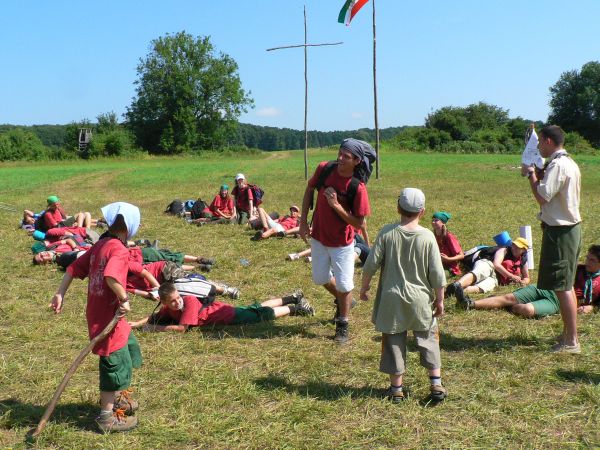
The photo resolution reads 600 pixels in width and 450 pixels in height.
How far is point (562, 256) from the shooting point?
526cm

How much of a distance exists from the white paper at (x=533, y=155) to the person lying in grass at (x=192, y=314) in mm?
3206

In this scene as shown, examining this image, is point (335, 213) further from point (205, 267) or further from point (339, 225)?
point (205, 267)

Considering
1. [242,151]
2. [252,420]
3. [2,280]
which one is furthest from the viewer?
[242,151]

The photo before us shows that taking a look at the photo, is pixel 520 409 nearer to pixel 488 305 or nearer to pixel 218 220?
pixel 488 305

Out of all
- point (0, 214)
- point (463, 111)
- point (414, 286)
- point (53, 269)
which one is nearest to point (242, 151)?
point (463, 111)

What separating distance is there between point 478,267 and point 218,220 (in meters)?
7.72

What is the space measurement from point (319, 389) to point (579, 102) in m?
90.3

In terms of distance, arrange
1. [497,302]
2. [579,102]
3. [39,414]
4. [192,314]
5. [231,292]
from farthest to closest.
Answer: [579,102] → [231,292] → [497,302] → [192,314] → [39,414]

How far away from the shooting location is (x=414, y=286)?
4293mm

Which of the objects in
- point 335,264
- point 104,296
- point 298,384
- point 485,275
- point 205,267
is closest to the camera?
point 104,296

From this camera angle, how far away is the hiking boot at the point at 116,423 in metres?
4.04

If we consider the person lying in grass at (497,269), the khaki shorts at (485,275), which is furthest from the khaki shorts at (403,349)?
the khaki shorts at (485,275)

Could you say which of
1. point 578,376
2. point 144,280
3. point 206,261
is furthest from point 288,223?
point 578,376

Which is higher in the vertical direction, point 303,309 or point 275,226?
point 275,226
